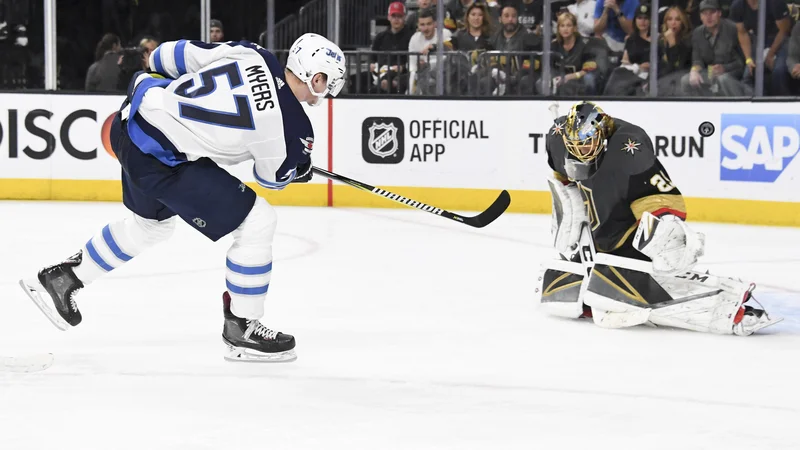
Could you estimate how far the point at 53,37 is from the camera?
8758 mm

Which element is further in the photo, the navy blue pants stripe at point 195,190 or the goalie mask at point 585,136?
the goalie mask at point 585,136

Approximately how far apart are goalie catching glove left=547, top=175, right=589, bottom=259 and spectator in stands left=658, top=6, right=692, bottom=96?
12.1 ft

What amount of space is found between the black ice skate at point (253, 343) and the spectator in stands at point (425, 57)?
199 inches

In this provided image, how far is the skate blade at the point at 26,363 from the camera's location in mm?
3322

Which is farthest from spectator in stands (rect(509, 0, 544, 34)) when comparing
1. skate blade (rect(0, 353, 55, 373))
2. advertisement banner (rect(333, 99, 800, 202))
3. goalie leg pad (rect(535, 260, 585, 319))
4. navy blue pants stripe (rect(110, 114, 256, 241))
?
skate blade (rect(0, 353, 55, 373))

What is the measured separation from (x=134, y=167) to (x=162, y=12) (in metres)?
5.92

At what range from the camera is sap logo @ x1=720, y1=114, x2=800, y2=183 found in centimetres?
716

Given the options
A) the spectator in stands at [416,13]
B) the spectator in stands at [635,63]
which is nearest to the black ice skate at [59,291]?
the spectator in stands at [635,63]

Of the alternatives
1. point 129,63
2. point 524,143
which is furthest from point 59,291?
point 129,63

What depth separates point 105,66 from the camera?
29.7ft

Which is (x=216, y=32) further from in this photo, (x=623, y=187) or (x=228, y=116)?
(x=228, y=116)

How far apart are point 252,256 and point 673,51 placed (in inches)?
194

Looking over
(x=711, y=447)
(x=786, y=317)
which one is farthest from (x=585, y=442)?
(x=786, y=317)

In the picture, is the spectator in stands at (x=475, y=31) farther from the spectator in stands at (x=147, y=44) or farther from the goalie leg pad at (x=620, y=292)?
the goalie leg pad at (x=620, y=292)
